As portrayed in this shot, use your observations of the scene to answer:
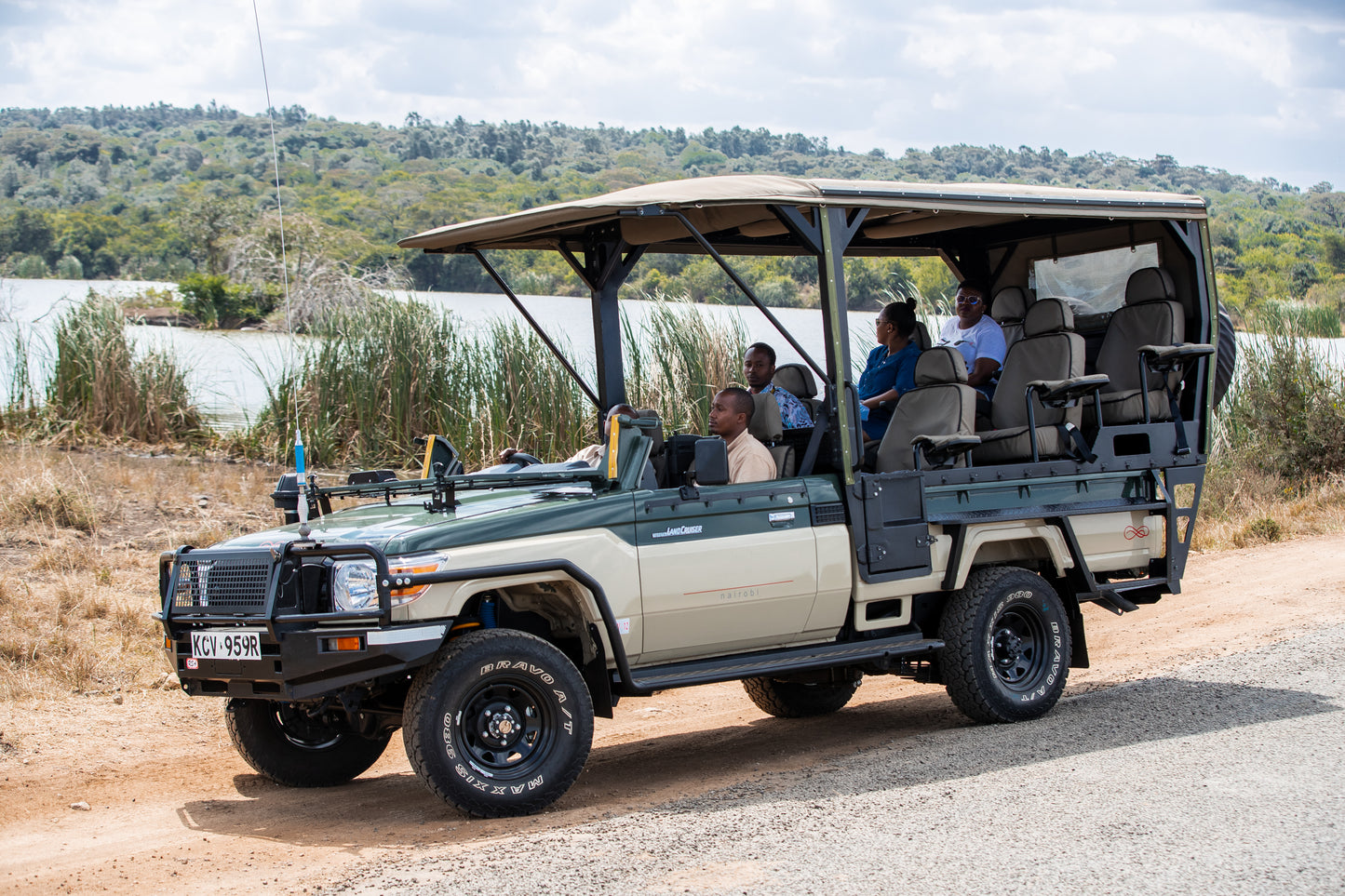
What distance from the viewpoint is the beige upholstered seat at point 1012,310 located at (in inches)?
377

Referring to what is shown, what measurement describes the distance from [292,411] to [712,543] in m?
12.3

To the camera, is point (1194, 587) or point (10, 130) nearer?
point (1194, 587)

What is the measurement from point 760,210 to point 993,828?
11.9ft

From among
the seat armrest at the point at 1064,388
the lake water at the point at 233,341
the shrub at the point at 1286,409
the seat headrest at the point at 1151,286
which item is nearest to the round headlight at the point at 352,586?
the seat armrest at the point at 1064,388

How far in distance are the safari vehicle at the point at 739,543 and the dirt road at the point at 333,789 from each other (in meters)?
0.35

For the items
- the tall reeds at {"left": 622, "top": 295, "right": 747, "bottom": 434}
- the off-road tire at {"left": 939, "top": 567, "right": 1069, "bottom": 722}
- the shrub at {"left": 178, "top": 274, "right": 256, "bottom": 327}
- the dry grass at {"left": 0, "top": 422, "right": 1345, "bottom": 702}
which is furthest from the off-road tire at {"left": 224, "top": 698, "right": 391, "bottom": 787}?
the shrub at {"left": 178, "top": 274, "right": 256, "bottom": 327}

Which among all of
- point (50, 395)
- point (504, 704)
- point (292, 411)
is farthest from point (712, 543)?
point (50, 395)

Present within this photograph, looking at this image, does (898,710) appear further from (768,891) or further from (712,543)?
(768,891)

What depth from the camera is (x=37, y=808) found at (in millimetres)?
6520

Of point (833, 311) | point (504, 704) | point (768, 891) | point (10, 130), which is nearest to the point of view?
point (768, 891)

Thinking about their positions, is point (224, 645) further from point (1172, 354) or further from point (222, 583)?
point (1172, 354)

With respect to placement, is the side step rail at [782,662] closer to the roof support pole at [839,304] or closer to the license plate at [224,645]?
the roof support pole at [839,304]

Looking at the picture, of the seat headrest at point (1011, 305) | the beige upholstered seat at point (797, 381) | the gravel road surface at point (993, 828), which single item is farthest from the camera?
the seat headrest at point (1011, 305)

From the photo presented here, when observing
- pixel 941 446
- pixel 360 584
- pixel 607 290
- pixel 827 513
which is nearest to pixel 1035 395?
pixel 941 446
